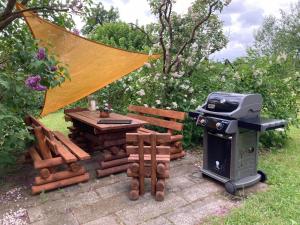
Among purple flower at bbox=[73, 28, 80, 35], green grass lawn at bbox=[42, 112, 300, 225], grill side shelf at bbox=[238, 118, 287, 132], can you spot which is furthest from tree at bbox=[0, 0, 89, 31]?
green grass lawn at bbox=[42, 112, 300, 225]

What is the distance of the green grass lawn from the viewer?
2.63 m

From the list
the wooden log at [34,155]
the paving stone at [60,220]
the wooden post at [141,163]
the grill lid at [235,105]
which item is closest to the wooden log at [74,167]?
the wooden log at [34,155]

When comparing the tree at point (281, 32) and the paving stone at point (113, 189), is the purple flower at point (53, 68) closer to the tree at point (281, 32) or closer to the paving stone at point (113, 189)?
the paving stone at point (113, 189)

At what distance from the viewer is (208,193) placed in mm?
3221

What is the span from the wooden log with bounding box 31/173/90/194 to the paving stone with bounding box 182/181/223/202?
127cm

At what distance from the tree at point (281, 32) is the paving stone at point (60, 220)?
19.0 metres

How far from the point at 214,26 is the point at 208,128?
4682 mm

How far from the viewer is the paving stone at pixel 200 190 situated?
10.2 feet

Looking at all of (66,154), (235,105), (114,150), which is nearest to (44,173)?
(66,154)

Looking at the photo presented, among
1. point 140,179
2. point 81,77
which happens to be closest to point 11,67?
point 81,77

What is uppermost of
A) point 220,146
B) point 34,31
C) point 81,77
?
point 34,31

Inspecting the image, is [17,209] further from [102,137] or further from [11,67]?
[11,67]

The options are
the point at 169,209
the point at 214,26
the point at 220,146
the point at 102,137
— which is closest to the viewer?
the point at 169,209

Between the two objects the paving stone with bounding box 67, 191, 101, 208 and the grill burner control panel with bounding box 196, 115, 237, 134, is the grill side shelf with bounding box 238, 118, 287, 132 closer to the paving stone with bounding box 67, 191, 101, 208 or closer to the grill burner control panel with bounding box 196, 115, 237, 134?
the grill burner control panel with bounding box 196, 115, 237, 134
